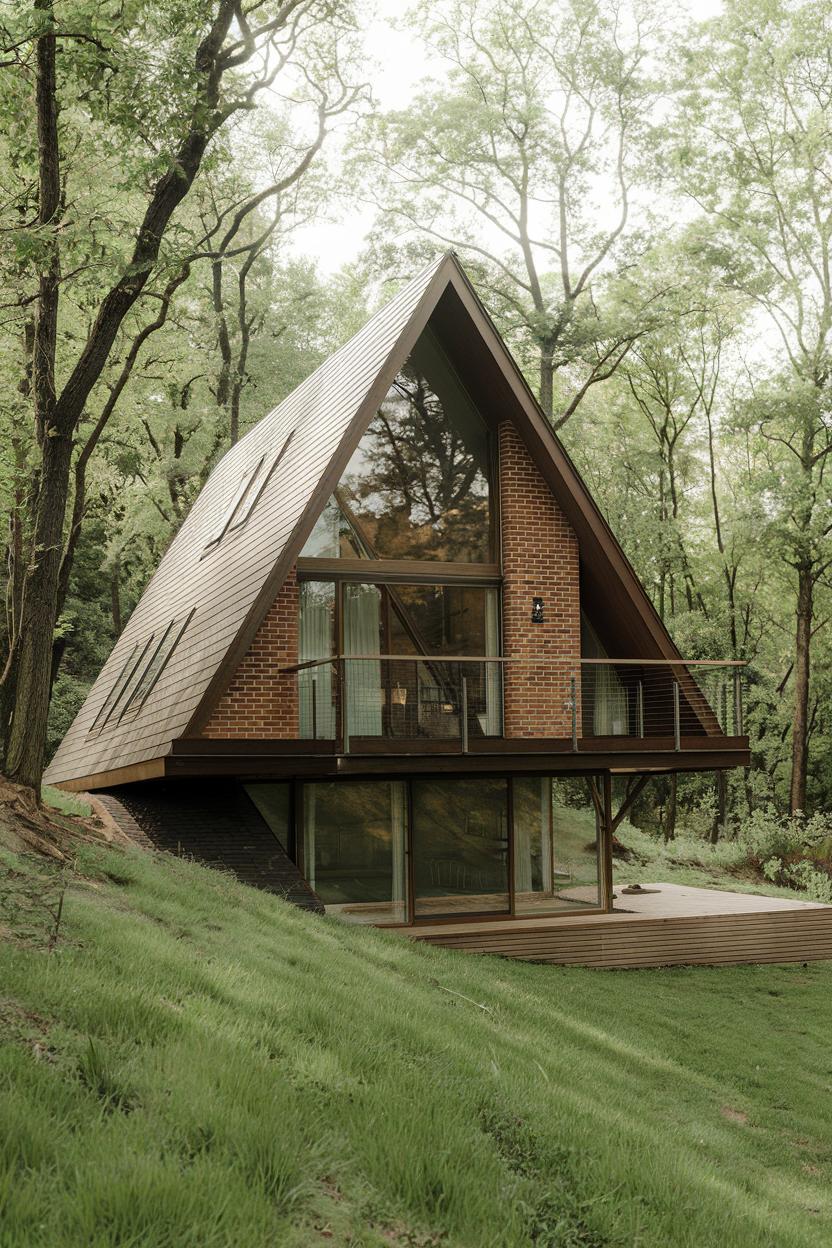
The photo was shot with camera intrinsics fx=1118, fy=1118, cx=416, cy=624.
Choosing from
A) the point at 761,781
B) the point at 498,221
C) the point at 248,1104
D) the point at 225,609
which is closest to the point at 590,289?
the point at 498,221

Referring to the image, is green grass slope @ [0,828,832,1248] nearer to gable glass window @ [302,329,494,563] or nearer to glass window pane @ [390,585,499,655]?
glass window pane @ [390,585,499,655]

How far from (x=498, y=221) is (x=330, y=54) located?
11200mm

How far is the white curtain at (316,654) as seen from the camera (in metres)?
12.9

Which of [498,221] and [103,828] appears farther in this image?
[498,221]

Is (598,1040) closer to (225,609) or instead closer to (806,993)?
(806,993)

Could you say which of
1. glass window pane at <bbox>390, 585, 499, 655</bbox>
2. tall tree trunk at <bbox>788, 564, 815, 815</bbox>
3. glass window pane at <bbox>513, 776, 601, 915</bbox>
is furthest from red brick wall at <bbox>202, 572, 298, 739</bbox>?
tall tree trunk at <bbox>788, 564, 815, 815</bbox>

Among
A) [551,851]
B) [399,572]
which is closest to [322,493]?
[399,572]

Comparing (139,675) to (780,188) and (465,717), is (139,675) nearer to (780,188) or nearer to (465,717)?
(465,717)

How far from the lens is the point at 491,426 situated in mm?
14672

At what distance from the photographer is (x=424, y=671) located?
13188 millimetres

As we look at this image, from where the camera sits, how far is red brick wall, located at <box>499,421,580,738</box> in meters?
14.0

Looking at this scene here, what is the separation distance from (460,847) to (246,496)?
634 centimetres

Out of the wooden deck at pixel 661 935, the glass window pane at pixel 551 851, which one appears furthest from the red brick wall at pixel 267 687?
the glass window pane at pixel 551 851

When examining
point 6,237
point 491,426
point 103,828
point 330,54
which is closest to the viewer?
point 6,237
